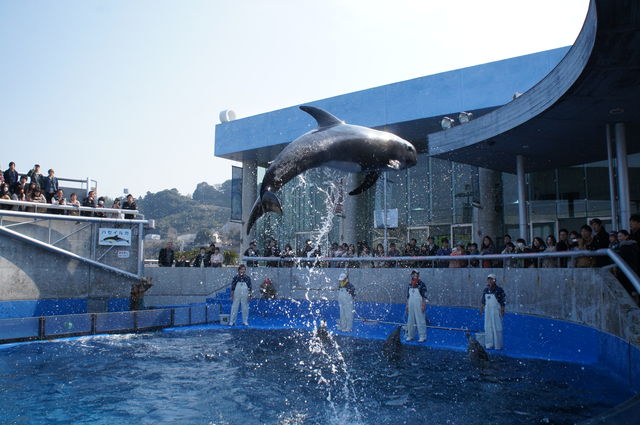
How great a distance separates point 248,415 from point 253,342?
6471mm

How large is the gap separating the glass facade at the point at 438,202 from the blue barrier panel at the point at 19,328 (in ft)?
45.6

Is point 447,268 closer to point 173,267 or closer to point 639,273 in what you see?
point 639,273

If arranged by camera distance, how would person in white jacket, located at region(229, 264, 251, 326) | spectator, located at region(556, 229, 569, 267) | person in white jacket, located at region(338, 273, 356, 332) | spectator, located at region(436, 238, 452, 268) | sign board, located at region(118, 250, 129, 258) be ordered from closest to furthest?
spectator, located at region(556, 229, 569, 267)
spectator, located at region(436, 238, 452, 268)
person in white jacket, located at region(338, 273, 356, 332)
person in white jacket, located at region(229, 264, 251, 326)
sign board, located at region(118, 250, 129, 258)

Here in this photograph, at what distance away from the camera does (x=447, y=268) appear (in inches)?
577

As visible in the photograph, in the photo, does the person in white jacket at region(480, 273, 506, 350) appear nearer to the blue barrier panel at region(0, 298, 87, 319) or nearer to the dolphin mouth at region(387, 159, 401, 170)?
the dolphin mouth at region(387, 159, 401, 170)

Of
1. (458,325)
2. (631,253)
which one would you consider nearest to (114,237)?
(458,325)

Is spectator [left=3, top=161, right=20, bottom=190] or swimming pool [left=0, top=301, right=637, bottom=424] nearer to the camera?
swimming pool [left=0, top=301, right=637, bottom=424]

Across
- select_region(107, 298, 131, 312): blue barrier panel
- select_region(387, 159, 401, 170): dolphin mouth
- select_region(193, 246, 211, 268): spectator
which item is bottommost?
select_region(107, 298, 131, 312): blue barrier panel

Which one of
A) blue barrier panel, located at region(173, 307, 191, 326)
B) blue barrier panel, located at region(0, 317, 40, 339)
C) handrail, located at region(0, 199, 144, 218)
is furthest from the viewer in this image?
blue barrier panel, located at region(173, 307, 191, 326)

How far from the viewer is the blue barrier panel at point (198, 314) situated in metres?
17.0

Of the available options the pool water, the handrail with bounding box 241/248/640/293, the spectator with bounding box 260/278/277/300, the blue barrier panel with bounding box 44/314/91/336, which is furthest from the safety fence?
the handrail with bounding box 241/248/640/293

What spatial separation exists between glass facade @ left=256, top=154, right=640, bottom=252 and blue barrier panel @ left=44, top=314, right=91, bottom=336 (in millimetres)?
12718

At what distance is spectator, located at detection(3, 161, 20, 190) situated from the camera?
1730cm

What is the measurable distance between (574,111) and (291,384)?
8763mm
